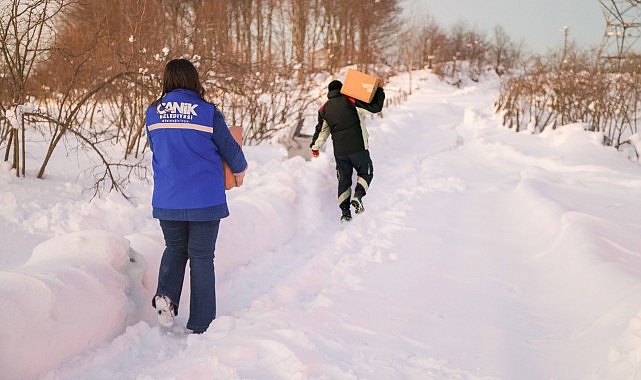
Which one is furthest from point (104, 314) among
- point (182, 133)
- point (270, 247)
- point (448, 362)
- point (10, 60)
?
point (10, 60)

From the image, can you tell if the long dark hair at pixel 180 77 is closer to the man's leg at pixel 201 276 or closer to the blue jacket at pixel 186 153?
the blue jacket at pixel 186 153

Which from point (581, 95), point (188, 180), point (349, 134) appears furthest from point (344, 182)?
point (581, 95)

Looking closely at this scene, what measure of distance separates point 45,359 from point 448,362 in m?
1.97

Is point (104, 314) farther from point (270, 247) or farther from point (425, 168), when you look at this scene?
point (425, 168)

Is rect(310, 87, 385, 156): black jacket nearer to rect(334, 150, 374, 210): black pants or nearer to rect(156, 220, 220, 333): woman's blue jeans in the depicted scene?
rect(334, 150, 374, 210): black pants

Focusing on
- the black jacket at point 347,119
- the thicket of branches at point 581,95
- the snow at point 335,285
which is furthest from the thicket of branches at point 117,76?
the thicket of branches at point 581,95

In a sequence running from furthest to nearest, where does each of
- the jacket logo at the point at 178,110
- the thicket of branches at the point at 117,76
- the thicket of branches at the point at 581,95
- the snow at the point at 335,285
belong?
1. the thicket of branches at the point at 581,95
2. the thicket of branches at the point at 117,76
3. the jacket logo at the point at 178,110
4. the snow at the point at 335,285

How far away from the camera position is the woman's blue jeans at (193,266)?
3.00 m

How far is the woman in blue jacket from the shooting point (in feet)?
9.33

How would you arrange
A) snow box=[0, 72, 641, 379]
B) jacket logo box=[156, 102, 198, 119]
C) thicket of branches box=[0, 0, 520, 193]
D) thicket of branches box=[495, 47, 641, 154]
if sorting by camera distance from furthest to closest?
thicket of branches box=[495, 47, 641, 154] < thicket of branches box=[0, 0, 520, 193] < jacket logo box=[156, 102, 198, 119] < snow box=[0, 72, 641, 379]

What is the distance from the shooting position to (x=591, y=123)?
12562 millimetres

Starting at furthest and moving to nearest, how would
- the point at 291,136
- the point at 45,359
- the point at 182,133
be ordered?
1. the point at 291,136
2. the point at 182,133
3. the point at 45,359

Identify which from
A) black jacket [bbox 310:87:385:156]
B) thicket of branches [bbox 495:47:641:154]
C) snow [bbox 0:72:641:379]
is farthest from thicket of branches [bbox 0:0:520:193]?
thicket of branches [bbox 495:47:641:154]

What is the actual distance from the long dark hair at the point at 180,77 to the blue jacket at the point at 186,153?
49 millimetres
